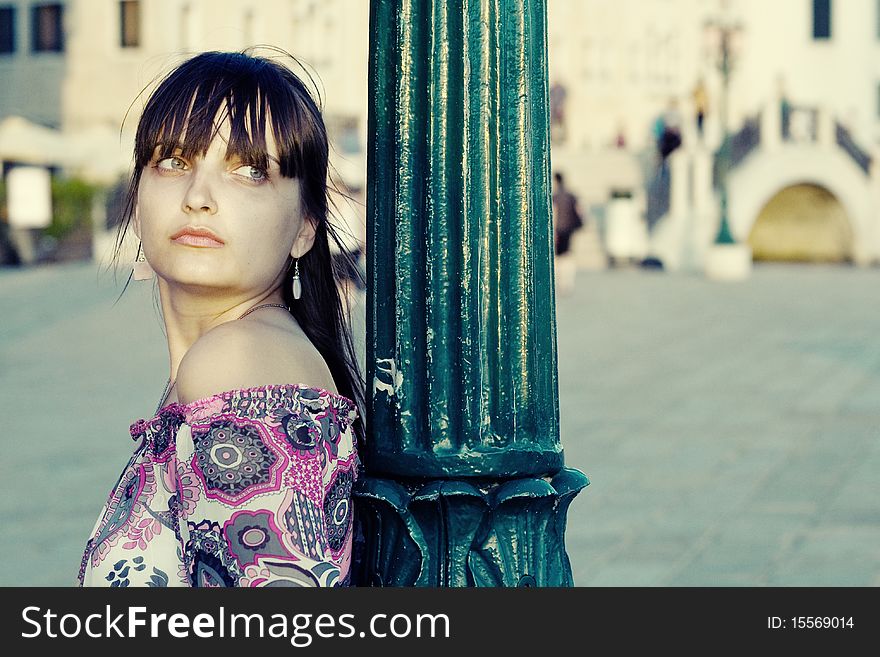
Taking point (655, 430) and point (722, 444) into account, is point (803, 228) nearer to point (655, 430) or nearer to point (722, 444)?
point (655, 430)

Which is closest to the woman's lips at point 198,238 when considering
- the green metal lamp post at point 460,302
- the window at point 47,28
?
the green metal lamp post at point 460,302

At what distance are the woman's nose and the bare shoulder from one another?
15cm

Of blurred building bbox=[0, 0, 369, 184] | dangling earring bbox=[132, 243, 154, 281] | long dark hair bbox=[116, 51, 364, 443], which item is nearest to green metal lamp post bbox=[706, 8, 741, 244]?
→ blurred building bbox=[0, 0, 369, 184]

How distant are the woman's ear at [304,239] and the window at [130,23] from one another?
33.8 m

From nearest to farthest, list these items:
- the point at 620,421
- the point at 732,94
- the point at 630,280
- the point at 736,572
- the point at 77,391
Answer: the point at 736,572
the point at 620,421
the point at 77,391
the point at 630,280
the point at 732,94

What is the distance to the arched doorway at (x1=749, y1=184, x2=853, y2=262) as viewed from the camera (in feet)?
116

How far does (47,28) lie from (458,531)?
1389 inches

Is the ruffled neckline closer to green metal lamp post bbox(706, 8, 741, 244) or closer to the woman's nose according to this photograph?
the woman's nose

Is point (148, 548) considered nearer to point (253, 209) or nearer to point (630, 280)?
point (253, 209)

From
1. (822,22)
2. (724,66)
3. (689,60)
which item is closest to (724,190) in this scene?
(724,66)

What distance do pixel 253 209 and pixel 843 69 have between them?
2148 inches

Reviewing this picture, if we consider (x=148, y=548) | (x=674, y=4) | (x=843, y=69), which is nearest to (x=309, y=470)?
(x=148, y=548)

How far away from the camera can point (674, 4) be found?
48125mm

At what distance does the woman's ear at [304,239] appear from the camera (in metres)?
2.15
